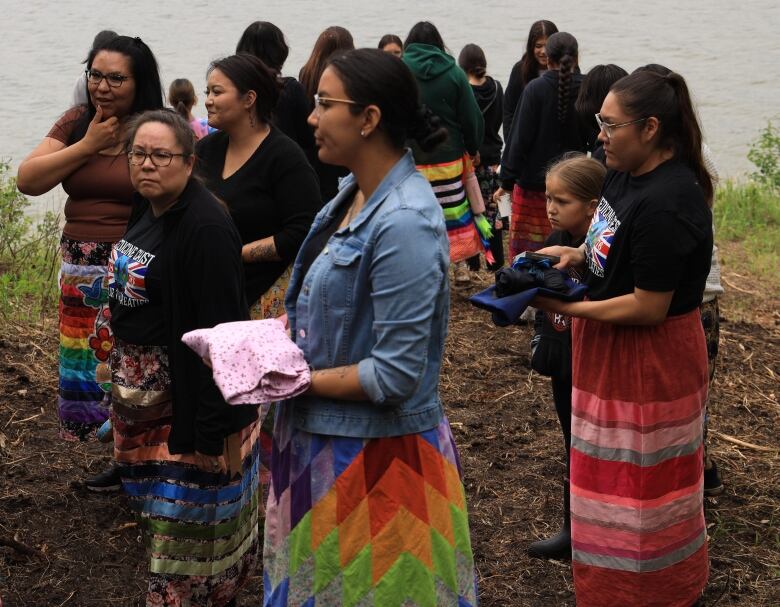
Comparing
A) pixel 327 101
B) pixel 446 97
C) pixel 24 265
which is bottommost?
pixel 24 265

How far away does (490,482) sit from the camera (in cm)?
509

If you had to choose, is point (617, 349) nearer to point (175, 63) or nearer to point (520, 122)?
point (520, 122)

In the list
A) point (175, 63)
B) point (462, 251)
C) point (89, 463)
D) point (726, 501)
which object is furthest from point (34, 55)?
point (726, 501)

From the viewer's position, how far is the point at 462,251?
283 inches

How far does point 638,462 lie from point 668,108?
1065mm

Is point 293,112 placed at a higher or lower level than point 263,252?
higher

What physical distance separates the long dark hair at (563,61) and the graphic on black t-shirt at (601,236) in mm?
2810

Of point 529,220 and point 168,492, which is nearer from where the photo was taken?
point 168,492

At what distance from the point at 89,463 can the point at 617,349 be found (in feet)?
8.73

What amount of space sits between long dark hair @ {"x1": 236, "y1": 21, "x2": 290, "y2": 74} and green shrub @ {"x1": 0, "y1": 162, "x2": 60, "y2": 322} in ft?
7.61

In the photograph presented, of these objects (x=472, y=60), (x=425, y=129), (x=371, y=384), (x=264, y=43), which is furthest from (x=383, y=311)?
(x=472, y=60)

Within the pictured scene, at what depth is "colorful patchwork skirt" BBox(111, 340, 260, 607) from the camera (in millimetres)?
3447

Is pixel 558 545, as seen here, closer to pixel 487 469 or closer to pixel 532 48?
pixel 487 469

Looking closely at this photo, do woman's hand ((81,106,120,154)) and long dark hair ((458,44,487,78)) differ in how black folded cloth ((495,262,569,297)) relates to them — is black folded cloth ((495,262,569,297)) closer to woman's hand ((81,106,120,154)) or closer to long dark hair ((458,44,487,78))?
woman's hand ((81,106,120,154))
